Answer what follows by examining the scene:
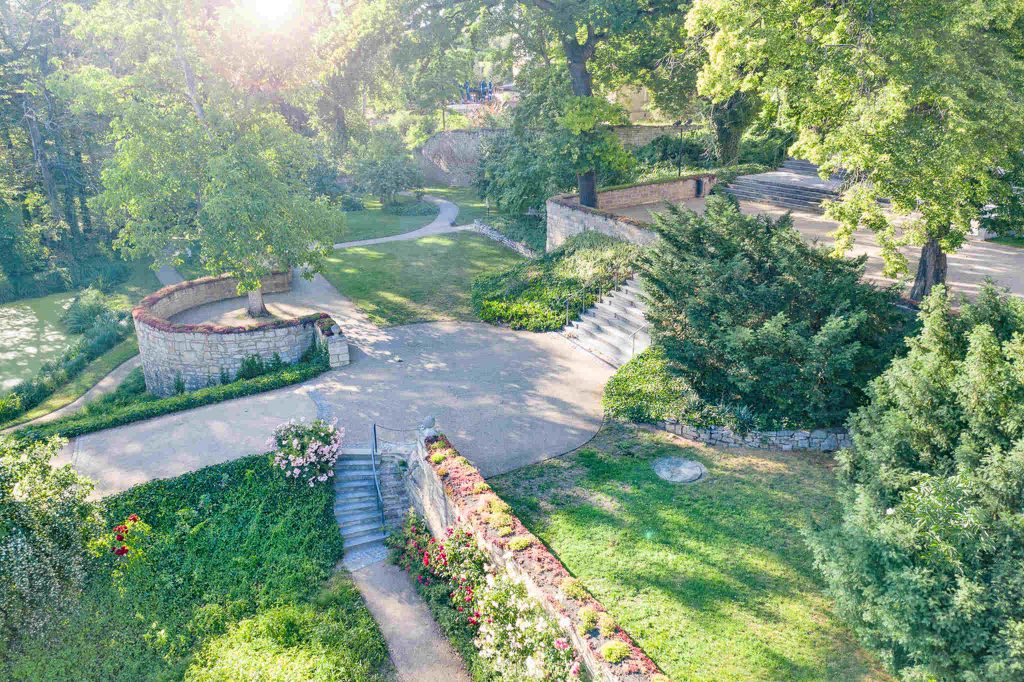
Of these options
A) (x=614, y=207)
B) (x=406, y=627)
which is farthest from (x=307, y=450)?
(x=614, y=207)

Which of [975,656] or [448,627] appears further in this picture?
[448,627]

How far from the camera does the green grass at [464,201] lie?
37.8m

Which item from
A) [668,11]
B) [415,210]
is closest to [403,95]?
[415,210]

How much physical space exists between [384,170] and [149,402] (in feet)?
82.8

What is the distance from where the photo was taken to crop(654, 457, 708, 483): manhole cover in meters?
13.3

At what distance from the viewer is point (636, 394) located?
1588 centimetres

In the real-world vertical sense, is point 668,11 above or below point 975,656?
above

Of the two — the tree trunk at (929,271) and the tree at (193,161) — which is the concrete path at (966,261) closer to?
the tree trunk at (929,271)

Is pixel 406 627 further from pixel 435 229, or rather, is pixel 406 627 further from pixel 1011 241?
pixel 435 229

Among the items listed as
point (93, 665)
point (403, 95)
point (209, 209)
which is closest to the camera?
point (93, 665)

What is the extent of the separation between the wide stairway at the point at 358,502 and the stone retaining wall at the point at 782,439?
7065 millimetres

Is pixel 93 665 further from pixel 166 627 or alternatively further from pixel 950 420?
pixel 950 420

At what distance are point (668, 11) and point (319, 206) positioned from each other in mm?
13151

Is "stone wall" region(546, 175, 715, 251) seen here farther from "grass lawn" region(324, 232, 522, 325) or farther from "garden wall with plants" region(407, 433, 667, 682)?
"garden wall with plants" region(407, 433, 667, 682)
